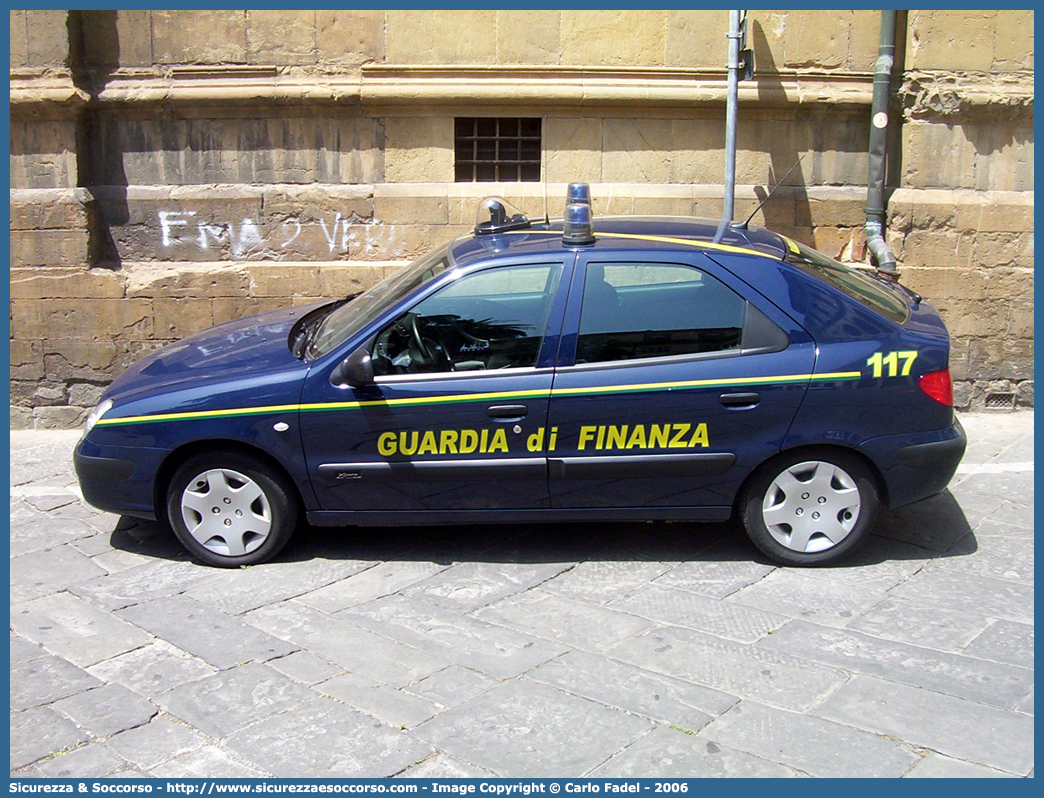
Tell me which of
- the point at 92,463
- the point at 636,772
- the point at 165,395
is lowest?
the point at 636,772

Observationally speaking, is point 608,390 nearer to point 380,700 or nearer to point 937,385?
point 937,385

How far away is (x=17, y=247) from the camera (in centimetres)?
811

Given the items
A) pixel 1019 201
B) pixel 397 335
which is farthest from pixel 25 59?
pixel 1019 201

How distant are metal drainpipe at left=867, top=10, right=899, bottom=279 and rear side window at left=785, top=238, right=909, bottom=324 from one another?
2.42 m

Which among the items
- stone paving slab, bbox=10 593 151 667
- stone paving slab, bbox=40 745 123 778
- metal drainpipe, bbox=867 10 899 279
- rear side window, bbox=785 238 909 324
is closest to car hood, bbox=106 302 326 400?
stone paving slab, bbox=10 593 151 667

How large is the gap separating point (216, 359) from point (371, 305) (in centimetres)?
88

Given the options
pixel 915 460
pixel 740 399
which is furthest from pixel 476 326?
pixel 915 460

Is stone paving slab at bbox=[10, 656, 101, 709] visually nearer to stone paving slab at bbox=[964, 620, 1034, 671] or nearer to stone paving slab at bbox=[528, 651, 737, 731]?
stone paving slab at bbox=[528, 651, 737, 731]

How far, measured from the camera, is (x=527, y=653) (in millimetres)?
4402

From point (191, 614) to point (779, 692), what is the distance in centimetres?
268

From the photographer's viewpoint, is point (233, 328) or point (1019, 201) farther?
point (1019, 201)

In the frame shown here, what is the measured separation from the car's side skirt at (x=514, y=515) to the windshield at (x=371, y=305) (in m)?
0.84

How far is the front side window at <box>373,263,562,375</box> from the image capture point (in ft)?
16.6
